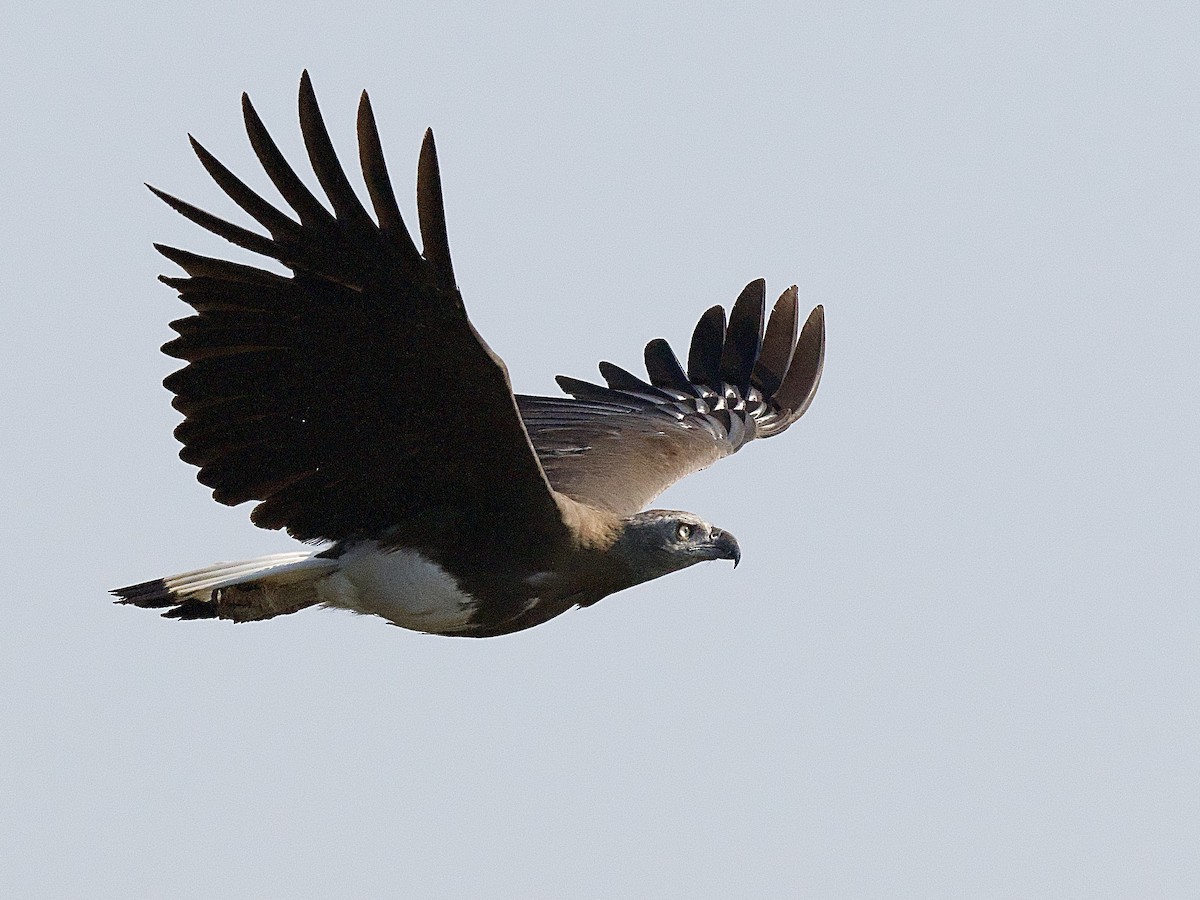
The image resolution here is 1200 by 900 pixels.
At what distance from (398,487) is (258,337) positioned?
1069mm

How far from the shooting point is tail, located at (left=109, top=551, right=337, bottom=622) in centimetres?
844

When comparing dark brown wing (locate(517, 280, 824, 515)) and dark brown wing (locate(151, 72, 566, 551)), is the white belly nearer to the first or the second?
dark brown wing (locate(151, 72, 566, 551))

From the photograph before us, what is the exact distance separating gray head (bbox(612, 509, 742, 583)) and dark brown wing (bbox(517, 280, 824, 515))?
1.46 metres

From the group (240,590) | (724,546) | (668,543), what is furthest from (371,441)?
(724,546)

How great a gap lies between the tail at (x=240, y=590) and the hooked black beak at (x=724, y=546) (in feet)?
5.77

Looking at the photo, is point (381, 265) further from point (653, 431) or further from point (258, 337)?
point (653, 431)

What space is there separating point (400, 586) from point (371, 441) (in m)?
0.88

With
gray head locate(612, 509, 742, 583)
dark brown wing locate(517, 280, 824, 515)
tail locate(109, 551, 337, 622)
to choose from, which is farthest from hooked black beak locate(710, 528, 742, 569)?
tail locate(109, 551, 337, 622)

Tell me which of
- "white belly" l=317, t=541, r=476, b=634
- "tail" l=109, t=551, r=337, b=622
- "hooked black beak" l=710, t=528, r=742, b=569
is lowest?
"hooked black beak" l=710, t=528, r=742, b=569

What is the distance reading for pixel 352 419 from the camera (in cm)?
766

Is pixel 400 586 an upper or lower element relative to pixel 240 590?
lower

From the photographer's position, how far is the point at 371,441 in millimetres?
7809

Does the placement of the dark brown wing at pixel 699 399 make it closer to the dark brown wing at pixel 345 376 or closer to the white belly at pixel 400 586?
the white belly at pixel 400 586

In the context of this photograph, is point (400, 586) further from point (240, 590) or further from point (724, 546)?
point (724, 546)
